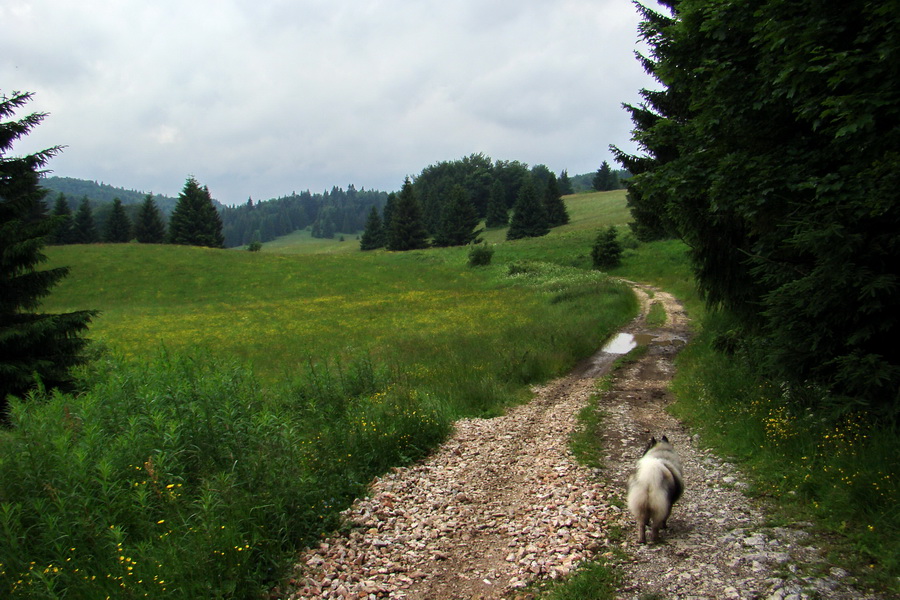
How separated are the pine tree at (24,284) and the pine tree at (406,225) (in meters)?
73.9

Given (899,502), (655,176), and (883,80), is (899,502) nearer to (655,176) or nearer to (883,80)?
(883,80)

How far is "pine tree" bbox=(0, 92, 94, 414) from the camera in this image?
37.5 ft

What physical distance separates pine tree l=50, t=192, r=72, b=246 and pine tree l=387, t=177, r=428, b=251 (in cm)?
4560

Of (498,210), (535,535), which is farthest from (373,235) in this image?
(535,535)

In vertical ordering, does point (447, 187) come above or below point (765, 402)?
above

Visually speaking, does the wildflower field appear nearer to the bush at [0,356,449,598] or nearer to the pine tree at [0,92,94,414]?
the bush at [0,356,449,598]

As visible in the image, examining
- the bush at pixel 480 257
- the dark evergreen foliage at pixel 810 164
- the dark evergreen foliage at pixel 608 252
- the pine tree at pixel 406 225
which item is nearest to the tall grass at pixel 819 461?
the dark evergreen foliage at pixel 810 164

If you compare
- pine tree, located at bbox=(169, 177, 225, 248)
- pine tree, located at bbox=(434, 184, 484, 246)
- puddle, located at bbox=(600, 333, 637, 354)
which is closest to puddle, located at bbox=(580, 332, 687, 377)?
puddle, located at bbox=(600, 333, 637, 354)

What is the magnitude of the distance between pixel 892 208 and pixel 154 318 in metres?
39.0

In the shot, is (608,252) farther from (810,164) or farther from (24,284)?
(24,284)

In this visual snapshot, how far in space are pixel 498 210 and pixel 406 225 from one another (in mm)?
32664

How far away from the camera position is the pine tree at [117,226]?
83.9 metres

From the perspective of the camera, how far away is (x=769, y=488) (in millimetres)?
6297

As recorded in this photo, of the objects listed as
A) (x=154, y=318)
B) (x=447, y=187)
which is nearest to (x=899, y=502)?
(x=154, y=318)
